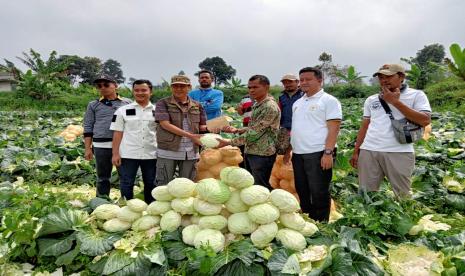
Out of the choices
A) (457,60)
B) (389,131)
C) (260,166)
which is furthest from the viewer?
(457,60)

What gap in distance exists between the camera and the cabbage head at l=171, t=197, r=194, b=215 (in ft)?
8.52

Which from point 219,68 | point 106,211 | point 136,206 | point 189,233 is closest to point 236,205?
point 189,233

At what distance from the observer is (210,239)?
7.64 ft

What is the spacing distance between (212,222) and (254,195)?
319 millimetres

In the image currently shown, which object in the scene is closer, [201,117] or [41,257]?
[41,257]

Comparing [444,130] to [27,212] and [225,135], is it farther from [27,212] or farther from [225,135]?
[27,212]

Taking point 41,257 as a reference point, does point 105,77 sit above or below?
above

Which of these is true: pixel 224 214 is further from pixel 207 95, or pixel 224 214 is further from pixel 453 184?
pixel 453 184

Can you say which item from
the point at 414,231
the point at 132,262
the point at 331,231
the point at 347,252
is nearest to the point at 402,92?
the point at 414,231

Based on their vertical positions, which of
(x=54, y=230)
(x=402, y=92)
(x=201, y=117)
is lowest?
(x=54, y=230)

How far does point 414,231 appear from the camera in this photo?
2.60m

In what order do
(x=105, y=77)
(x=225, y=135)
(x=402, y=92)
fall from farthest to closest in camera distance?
(x=225, y=135) < (x=105, y=77) < (x=402, y=92)

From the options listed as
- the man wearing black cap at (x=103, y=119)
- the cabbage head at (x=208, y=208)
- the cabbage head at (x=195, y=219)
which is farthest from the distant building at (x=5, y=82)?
the cabbage head at (x=208, y=208)

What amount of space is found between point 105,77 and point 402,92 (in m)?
3.06
